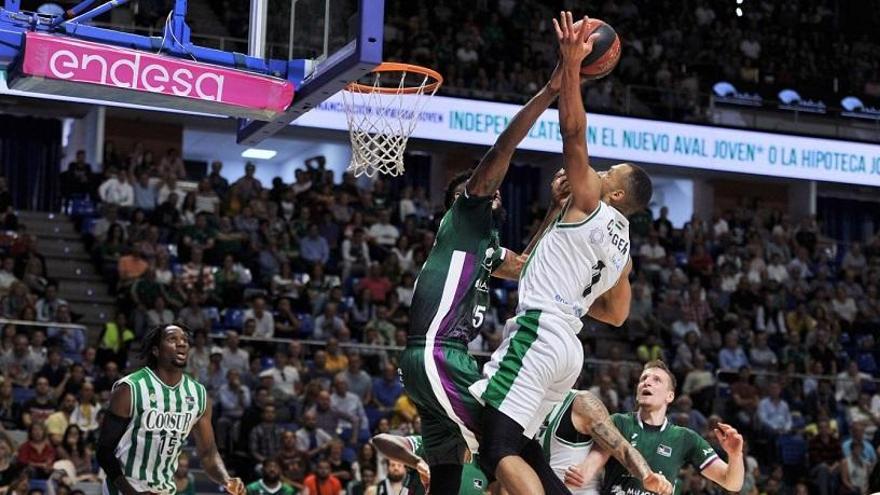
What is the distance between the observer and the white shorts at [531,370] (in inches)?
241

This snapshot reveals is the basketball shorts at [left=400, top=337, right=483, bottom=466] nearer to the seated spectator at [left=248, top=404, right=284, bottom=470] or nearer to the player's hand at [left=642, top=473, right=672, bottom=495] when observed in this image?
the player's hand at [left=642, top=473, right=672, bottom=495]

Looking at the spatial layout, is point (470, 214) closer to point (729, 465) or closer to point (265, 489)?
point (729, 465)

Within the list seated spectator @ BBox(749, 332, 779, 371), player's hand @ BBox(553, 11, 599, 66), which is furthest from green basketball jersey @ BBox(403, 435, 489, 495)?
seated spectator @ BBox(749, 332, 779, 371)

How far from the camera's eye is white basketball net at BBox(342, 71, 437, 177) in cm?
920

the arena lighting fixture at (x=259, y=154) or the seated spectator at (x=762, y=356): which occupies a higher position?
the arena lighting fixture at (x=259, y=154)

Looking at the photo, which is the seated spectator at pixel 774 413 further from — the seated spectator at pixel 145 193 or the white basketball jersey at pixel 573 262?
the white basketball jersey at pixel 573 262

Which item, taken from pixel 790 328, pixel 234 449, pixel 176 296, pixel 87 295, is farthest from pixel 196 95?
pixel 790 328

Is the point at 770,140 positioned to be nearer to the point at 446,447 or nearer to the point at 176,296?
the point at 176,296

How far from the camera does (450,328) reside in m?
6.42

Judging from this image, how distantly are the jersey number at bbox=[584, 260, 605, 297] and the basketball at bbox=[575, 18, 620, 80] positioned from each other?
843mm

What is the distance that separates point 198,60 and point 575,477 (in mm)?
3241

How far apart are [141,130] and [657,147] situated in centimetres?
871

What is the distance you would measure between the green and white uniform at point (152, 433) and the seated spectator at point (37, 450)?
5.38m

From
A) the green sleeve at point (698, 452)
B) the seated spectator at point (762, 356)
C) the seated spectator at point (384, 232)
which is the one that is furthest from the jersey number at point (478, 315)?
the seated spectator at point (762, 356)
